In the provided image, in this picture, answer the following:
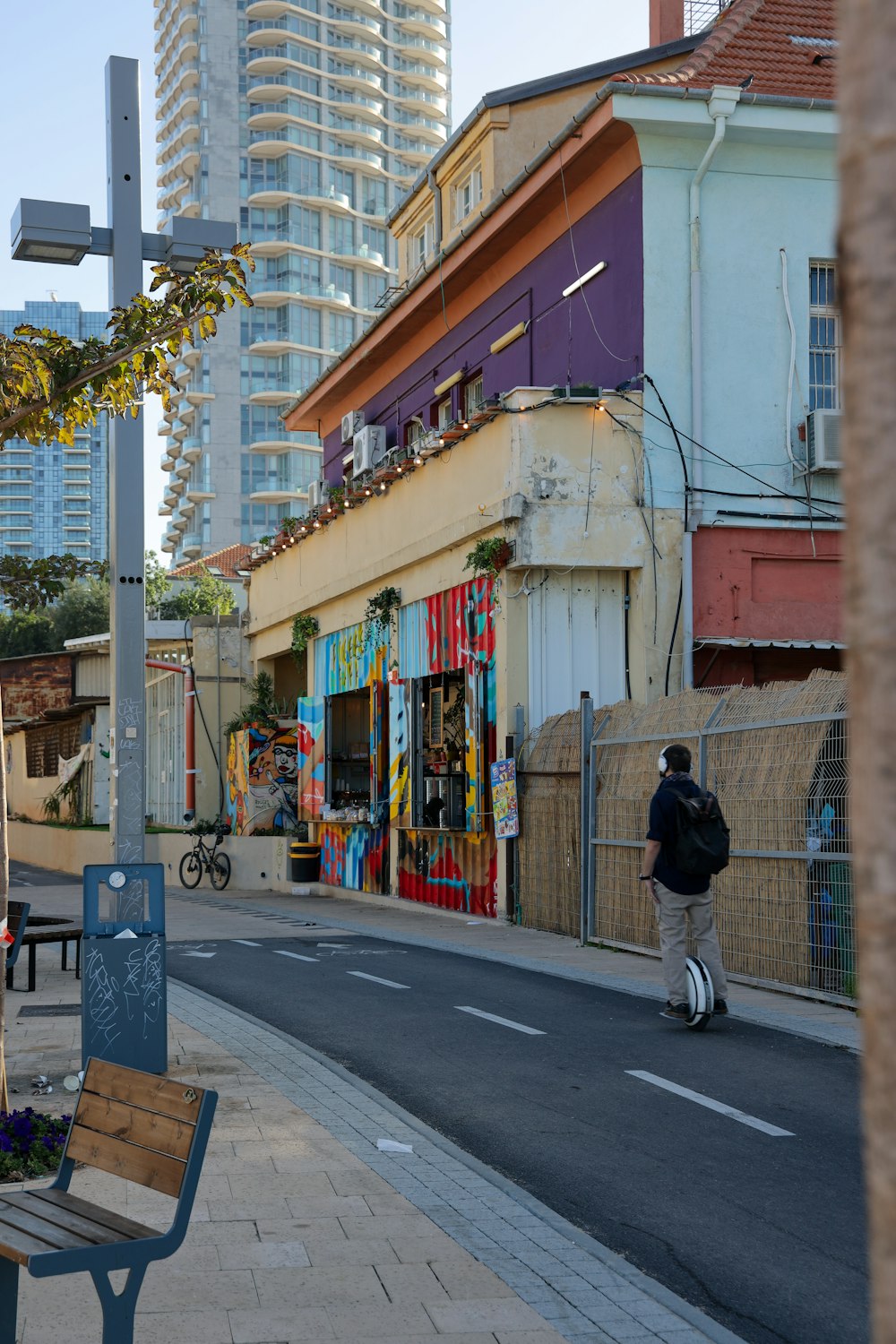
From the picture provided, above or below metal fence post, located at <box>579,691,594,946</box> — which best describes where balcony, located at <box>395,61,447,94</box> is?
above

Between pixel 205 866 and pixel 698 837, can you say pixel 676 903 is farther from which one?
pixel 205 866

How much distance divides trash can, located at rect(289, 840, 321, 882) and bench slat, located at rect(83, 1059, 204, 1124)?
74.3 feet

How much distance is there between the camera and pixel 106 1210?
4.28 meters

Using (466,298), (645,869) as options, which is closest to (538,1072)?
(645,869)

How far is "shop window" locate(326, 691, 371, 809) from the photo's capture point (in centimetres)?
2772

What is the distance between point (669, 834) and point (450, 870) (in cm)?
1094

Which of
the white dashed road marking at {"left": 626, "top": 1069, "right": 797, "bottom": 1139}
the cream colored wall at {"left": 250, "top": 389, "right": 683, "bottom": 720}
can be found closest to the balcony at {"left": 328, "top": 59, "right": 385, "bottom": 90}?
the cream colored wall at {"left": 250, "top": 389, "right": 683, "bottom": 720}

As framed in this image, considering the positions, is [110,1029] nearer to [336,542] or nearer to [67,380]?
[67,380]

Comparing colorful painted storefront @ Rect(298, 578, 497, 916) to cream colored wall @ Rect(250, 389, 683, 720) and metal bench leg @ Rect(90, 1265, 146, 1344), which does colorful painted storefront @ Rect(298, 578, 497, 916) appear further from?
metal bench leg @ Rect(90, 1265, 146, 1344)

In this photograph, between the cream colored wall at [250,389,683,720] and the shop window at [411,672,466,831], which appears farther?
the shop window at [411,672,466,831]

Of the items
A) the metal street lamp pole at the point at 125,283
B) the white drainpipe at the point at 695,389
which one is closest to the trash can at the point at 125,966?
the metal street lamp pole at the point at 125,283

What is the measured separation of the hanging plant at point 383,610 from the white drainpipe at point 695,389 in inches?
225

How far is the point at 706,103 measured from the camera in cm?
1861

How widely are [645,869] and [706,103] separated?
1160 cm
